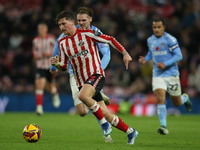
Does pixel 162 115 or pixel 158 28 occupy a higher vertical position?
pixel 158 28

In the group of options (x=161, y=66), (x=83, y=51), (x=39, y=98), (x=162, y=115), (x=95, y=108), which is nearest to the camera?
(x=95, y=108)

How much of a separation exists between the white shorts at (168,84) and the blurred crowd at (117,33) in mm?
6216

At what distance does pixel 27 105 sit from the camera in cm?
1516

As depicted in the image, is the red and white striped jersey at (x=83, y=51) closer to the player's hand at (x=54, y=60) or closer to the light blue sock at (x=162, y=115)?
the player's hand at (x=54, y=60)

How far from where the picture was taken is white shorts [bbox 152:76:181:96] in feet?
26.6

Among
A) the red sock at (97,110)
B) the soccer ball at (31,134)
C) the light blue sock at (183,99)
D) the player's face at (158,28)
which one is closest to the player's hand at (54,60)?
the red sock at (97,110)

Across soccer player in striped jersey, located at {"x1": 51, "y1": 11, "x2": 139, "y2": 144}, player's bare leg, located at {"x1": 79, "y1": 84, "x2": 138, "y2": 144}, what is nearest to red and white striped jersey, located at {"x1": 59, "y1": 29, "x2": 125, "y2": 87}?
soccer player in striped jersey, located at {"x1": 51, "y1": 11, "x2": 139, "y2": 144}

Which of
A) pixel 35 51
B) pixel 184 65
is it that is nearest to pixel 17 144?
pixel 35 51

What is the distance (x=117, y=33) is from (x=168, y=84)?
9107 mm

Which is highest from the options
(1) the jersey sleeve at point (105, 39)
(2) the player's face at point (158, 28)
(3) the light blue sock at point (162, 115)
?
(2) the player's face at point (158, 28)

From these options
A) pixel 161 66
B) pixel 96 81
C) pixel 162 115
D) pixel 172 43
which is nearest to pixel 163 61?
pixel 172 43

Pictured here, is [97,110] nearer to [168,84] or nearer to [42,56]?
[168,84]

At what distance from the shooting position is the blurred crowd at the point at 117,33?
15.1 metres

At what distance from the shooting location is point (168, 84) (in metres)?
8.23
